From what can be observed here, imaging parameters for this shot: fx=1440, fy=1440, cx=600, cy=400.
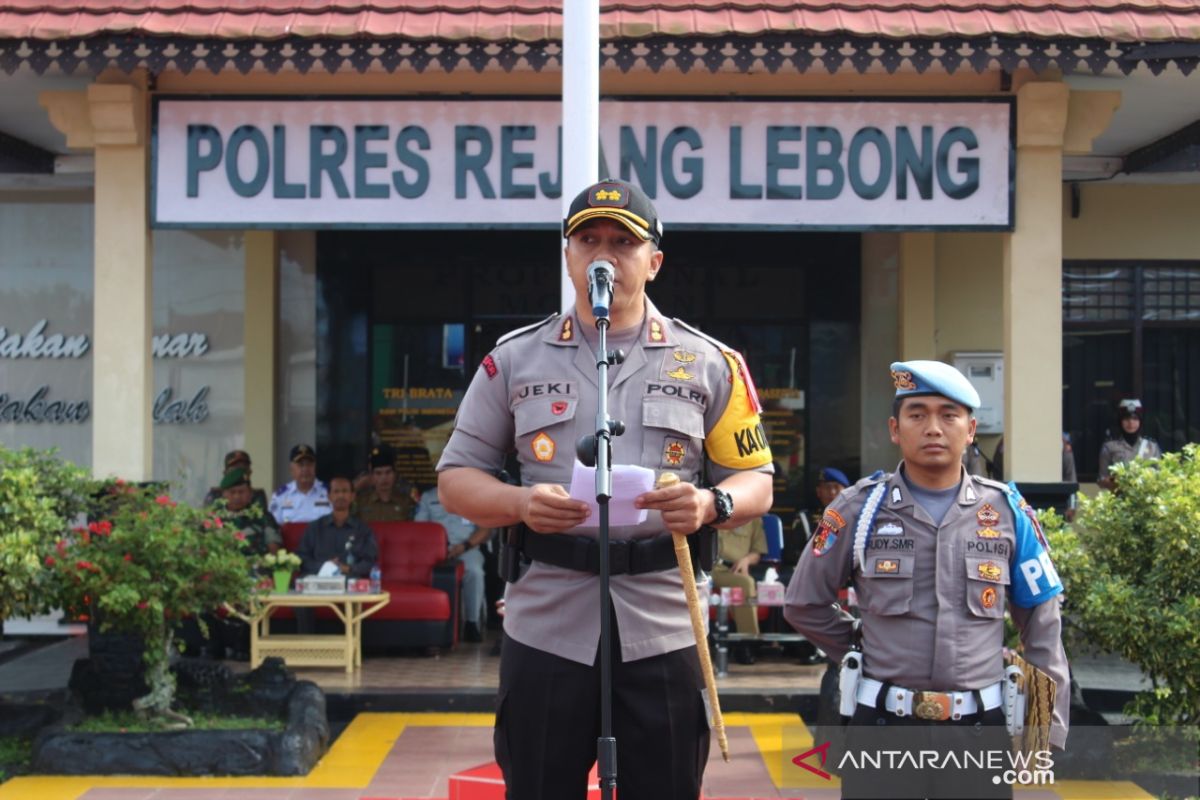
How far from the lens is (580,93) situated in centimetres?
593

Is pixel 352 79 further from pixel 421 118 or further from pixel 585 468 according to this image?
pixel 585 468

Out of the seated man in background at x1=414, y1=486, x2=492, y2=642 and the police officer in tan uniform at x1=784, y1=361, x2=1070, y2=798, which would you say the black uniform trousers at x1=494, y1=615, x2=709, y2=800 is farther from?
the seated man in background at x1=414, y1=486, x2=492, y2=642

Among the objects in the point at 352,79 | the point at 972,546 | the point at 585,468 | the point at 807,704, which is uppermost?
the point at 352,79

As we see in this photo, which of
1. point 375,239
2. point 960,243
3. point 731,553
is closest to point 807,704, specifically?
point 731,553

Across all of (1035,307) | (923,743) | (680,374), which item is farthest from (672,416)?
(1035,307)

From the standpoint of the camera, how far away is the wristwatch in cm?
330

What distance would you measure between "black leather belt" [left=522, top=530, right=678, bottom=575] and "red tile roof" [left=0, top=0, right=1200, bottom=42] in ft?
16.1

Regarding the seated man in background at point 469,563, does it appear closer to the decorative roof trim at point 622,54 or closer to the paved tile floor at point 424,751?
the paved tile floor at point 424,751

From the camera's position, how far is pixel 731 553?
10.3 m

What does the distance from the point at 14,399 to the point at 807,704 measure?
6.92m

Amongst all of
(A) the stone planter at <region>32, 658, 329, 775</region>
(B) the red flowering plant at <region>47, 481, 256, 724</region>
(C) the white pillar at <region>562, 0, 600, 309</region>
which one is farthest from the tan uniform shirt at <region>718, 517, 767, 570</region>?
(C) the white pillar at <region>562, 0, 600, 309</region>

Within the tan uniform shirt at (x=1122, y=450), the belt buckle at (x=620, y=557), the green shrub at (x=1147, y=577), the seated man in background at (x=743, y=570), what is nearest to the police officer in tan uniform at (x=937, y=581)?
the belt buckle at (x=620, y=557)

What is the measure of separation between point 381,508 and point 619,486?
8.14 m

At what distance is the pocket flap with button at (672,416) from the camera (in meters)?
3.45
